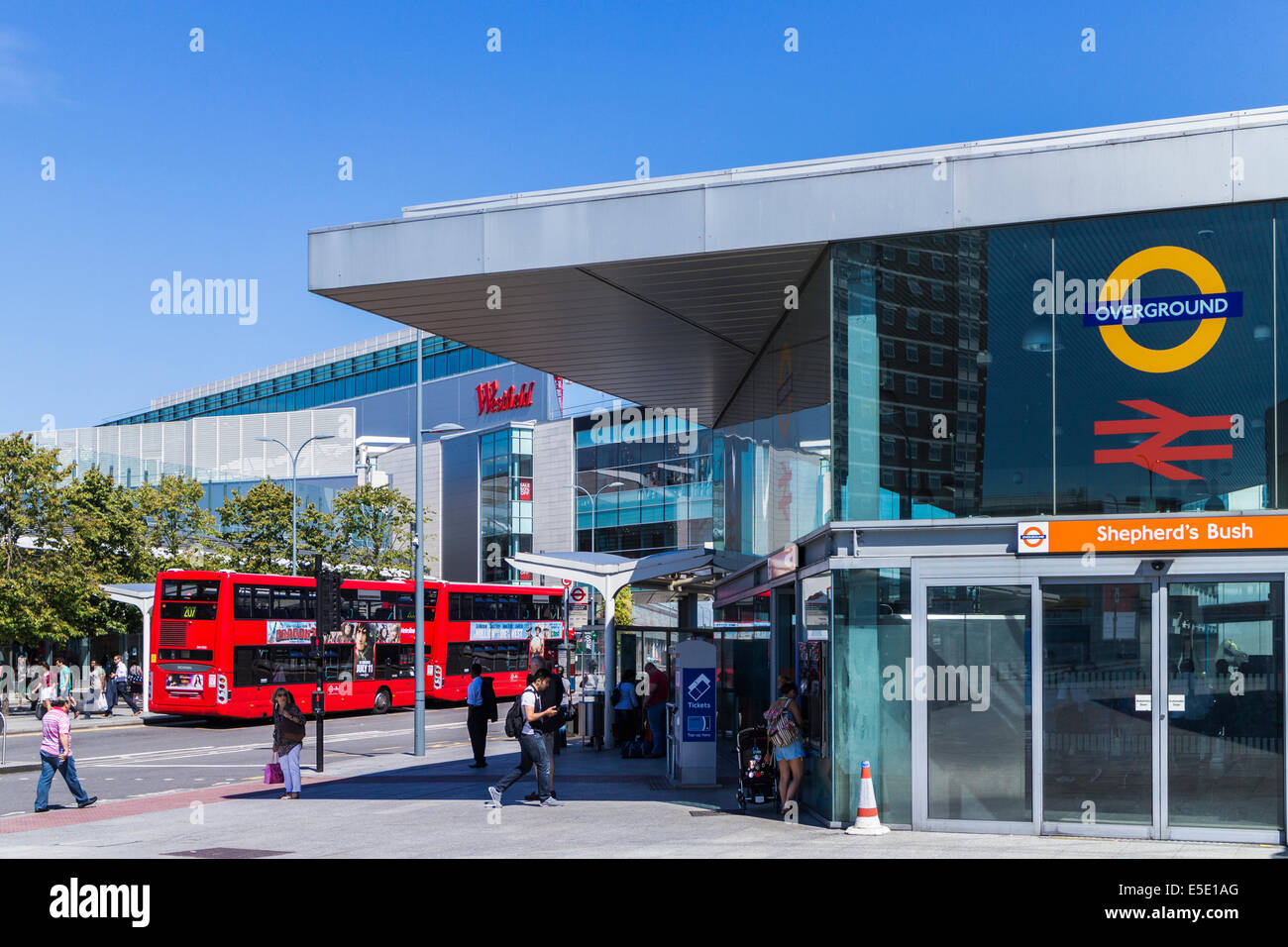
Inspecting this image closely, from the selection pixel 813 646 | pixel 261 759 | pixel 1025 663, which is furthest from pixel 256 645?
pixel 1025 663

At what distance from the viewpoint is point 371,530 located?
5881 cm

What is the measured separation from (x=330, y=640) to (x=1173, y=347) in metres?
28.1

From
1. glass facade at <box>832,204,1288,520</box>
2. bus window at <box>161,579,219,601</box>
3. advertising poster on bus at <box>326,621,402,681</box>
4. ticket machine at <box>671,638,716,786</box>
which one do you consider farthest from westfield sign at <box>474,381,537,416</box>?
glass facade at <box>832,204,1288,520</box>

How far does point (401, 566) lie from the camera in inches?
2308

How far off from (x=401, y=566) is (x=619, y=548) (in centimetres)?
1565

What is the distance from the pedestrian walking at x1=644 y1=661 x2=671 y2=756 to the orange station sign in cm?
1124

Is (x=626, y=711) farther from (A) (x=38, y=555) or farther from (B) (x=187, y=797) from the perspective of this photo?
(A) (x=38, y=555)

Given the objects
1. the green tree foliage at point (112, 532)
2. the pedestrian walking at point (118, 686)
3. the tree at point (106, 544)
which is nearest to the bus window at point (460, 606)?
the pedestrian walking at point (118, 686)

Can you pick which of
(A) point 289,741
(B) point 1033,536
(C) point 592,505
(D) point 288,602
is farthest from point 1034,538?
(C) point 592,505

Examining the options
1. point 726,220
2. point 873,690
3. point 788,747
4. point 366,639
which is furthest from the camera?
point 366,639

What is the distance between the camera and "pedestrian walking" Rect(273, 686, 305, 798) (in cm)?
1771

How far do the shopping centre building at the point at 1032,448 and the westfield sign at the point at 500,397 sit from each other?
214ft

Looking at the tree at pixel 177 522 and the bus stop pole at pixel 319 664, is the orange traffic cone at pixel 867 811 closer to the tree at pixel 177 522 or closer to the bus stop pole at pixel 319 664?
the bus stop pole at pixel 319 664
